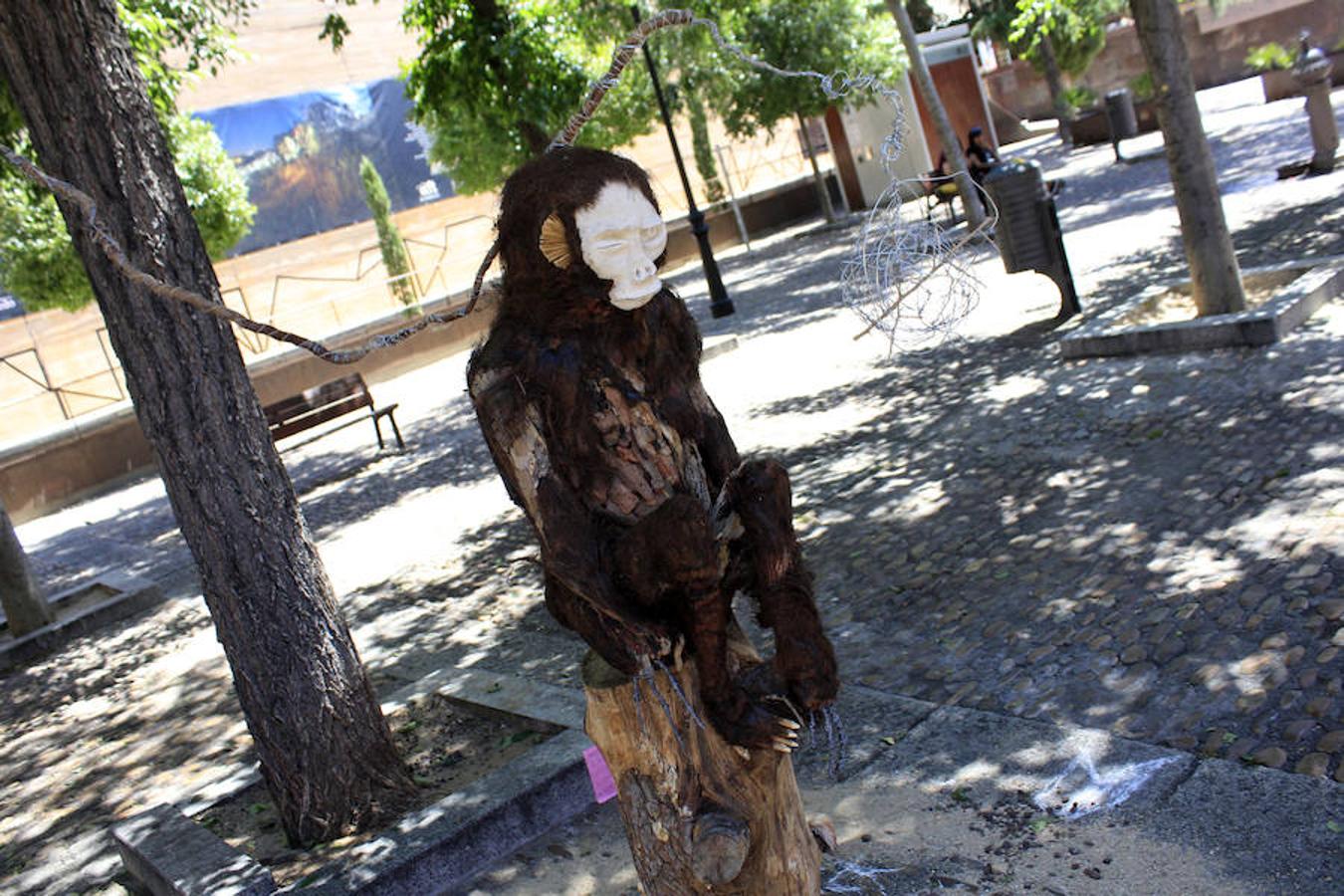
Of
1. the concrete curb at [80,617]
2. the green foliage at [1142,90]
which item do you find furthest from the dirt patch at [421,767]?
the green foliage at [1142,90]

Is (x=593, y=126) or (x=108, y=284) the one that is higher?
(x=593, y=126)

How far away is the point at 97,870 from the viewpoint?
5.21 metres

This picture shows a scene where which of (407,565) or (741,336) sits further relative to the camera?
(741,336)

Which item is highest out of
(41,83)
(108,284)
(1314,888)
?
(41,83)

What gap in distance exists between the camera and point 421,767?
5.27m

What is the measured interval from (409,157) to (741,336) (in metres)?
21.3

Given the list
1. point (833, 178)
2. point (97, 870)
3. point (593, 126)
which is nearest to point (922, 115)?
point (833, 178)

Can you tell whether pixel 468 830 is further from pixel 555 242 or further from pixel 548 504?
pixel 555 242

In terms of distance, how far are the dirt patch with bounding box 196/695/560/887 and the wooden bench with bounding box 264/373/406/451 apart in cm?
827

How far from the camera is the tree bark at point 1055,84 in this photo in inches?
1022

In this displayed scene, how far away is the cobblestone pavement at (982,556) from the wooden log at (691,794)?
54 cm

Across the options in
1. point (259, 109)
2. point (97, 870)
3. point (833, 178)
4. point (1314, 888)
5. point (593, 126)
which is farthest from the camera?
point (259, 109)

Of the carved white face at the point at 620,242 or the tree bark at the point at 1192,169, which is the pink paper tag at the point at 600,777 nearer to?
the carved white face at the point at 620,242

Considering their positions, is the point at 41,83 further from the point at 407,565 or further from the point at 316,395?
the point at 316,395
